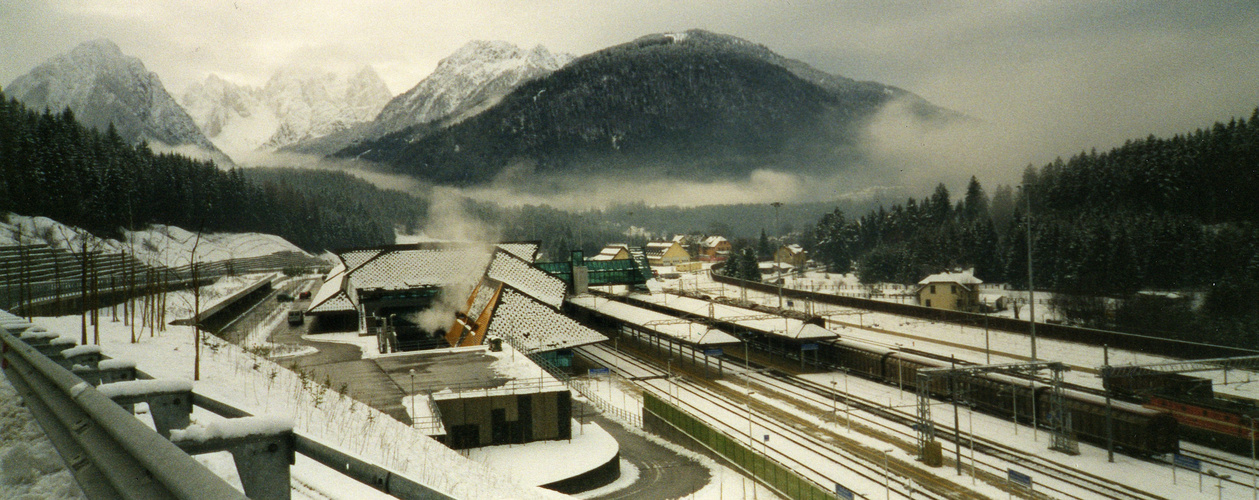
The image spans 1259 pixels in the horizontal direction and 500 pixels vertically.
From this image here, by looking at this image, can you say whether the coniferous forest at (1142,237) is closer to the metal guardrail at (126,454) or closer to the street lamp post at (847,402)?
the street lamp post at (847,402)

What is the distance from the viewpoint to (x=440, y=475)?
9969 mm

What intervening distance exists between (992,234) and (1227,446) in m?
42.5

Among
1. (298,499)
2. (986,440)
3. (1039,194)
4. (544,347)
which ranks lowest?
(986,440)

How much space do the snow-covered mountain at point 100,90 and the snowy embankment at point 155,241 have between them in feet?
54.5

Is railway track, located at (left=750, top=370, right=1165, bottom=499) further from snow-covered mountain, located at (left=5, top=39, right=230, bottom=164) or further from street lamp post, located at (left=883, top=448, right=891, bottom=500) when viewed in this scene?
snow-covered mountain, located at (left=5, top=39, right=230, bottom=164)

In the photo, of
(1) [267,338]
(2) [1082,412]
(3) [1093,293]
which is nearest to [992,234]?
(3) [1093,293]

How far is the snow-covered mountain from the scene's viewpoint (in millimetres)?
90875

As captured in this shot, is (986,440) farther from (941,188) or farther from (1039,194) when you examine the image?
(941,188)

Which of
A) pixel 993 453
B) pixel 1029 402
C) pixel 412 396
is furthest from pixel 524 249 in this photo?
pixel 993 453

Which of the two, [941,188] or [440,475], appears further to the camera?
[941,188]

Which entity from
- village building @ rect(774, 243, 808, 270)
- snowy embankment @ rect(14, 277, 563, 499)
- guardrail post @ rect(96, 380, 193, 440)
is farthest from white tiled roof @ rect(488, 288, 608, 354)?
village building @ rect(774, 243, 808, 270)

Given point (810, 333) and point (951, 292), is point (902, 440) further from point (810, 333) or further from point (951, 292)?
point (951, 292)

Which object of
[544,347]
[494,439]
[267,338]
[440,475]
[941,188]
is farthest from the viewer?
[941,188]

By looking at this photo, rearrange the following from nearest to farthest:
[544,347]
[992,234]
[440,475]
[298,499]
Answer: [298,499] → [440,475] → [544,347] → [992,234]
